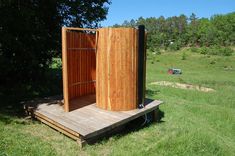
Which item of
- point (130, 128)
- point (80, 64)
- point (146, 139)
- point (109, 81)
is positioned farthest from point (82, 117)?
point (80, 64)

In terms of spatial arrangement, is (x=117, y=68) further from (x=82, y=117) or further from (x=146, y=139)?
(x=146, y=139)

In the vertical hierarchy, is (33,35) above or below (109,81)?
above

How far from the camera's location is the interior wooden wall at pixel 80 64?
6484 mm

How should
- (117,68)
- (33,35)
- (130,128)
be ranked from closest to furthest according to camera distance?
1. (117,68)
2. (130,128)
3. (33,35)

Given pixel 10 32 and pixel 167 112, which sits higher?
pixel 10 32

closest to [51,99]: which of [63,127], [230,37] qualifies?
[63,127]

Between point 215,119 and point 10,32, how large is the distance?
6386 mm

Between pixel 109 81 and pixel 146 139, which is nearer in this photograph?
pixel 146 139

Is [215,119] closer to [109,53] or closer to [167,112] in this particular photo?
[167,112]

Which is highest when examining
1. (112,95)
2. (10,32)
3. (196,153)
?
(10,32)

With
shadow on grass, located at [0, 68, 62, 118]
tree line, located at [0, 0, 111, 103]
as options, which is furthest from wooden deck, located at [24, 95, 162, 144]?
tree line, located at [0, 0, 111, 103]

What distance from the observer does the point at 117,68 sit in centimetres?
606

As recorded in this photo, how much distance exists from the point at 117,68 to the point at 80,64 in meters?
1.32

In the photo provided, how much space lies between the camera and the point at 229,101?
1059 centimetres
